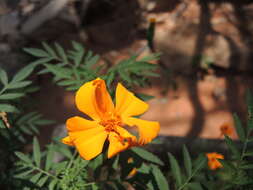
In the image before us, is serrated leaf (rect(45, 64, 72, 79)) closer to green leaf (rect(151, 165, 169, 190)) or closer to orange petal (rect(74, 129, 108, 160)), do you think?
orange petal (rect(74, 129, 108, 160))

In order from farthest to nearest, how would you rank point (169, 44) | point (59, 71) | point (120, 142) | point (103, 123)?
point (169, 44)
point (59, 71)
point (103, 123)
point (120, 142)

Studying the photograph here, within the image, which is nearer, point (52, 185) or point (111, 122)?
point (111, 122)

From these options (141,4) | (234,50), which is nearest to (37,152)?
(234,50)

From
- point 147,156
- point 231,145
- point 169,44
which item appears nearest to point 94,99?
point 147,156

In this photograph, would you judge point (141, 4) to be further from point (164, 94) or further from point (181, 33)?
point (164, 94)

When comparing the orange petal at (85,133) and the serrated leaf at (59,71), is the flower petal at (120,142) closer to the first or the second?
the orange petal at (85,133)

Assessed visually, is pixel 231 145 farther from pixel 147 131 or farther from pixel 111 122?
pixel 111 122

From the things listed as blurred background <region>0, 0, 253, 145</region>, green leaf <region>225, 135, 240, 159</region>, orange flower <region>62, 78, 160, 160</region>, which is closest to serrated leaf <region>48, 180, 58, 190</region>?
orange flower <region>62, 78, 160, 160</region>
